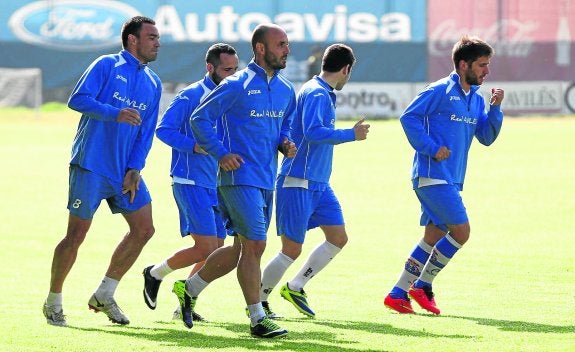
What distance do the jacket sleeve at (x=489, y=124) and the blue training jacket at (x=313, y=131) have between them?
1.36m

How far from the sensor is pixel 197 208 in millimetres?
10305

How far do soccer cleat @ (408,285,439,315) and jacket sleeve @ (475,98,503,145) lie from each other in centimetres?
136

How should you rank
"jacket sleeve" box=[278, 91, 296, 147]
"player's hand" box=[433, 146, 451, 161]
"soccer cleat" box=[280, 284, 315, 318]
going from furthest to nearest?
"soccer cleat" box=[280, 284, 315, 318] < "player's hand" box=[433, 146, 451, 161] < "jacket sleeve" box=[278, 91, 296, 147]

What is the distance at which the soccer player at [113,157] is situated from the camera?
32.0ft

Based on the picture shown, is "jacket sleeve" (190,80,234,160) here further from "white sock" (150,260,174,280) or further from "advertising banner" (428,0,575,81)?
"advertising banner" (428,0,575,81)

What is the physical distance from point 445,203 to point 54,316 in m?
3.18

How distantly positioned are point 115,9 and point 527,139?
19.0 meters

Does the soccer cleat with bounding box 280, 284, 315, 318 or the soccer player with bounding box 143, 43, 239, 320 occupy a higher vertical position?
the soccer player with bounding box 143, 43, 239, 320

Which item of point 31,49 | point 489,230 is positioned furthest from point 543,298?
point 31,49

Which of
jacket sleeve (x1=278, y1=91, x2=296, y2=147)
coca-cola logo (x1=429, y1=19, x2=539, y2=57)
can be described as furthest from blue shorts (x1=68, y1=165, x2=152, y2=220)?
coca-cola logo (x1=429, y1=19, x2=539, y2=57)

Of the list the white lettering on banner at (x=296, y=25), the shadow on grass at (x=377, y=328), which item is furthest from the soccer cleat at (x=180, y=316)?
the white lettering on banner at (x=296, y=25)

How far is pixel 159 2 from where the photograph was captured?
47469mm

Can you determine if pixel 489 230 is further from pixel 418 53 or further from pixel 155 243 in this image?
pixel 418 53

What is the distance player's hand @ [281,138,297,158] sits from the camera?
30.0ft
